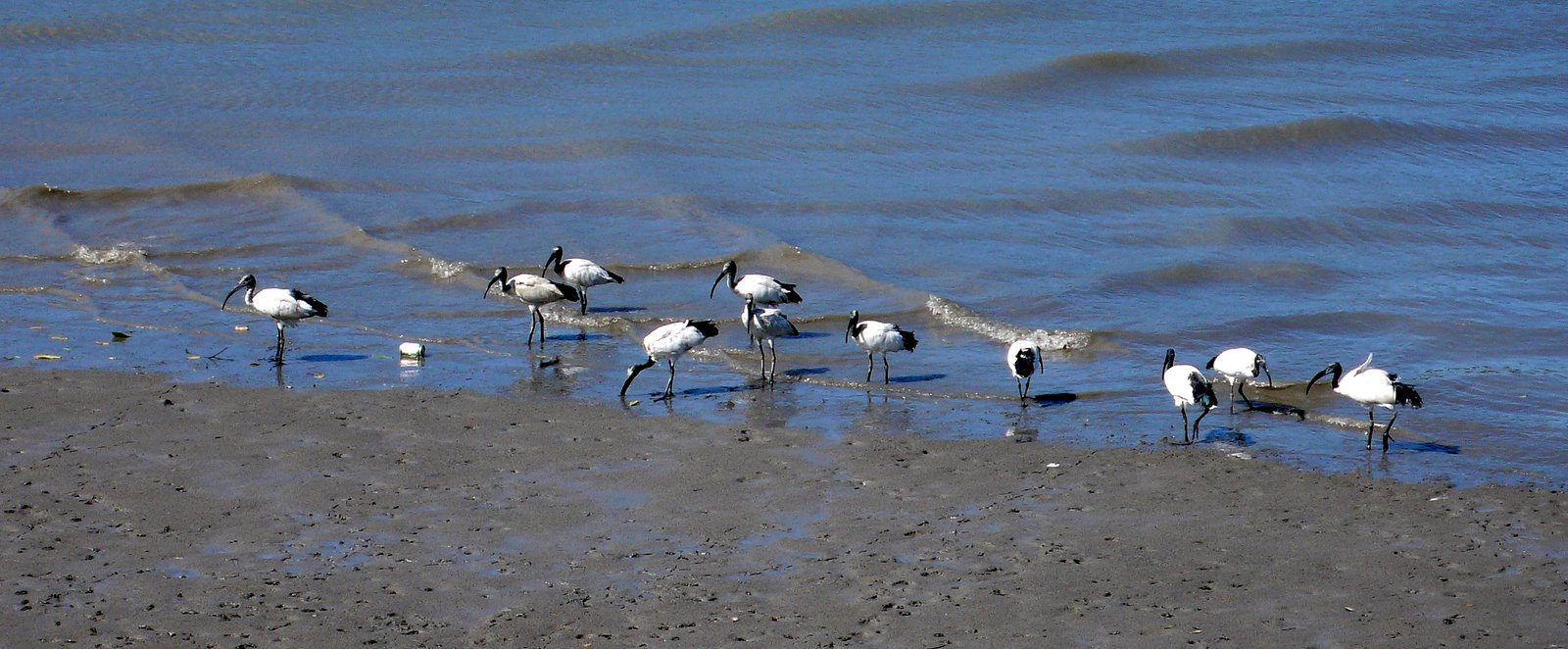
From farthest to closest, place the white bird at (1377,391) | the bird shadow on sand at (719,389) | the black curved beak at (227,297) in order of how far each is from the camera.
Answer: the black curved beak at (227,297), the bird shadow on sand at (719,389), the white bird at (1377,391)

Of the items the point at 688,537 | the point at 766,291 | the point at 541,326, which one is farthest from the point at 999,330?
the point at 688,537

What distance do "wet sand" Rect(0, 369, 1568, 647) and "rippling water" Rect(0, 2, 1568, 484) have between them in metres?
0.98

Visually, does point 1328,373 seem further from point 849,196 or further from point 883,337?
point 849,196

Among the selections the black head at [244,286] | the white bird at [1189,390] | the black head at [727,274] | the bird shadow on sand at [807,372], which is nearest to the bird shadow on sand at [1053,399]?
the white bird at [1189,390]

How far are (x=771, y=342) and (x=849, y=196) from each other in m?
6.85

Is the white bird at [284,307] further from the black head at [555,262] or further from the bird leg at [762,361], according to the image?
the bird leg at [762,361]

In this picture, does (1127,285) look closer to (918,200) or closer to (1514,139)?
(918,200)

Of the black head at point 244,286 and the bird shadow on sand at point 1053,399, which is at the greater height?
the black head at point 244,286

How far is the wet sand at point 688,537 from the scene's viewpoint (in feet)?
24.9

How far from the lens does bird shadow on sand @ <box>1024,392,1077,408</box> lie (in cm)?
1211

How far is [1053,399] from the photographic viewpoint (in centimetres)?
1224

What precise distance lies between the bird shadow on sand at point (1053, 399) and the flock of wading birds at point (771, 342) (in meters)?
0.10

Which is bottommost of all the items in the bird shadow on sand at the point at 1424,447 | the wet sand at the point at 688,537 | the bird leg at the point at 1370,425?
the wet sand at the point at 688,537

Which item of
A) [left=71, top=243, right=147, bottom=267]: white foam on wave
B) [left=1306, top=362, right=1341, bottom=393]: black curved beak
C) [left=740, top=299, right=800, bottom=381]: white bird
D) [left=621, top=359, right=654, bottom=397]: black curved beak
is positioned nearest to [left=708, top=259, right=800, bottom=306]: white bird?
[left=740, top=299, right=800, bottom=381]: white bird
